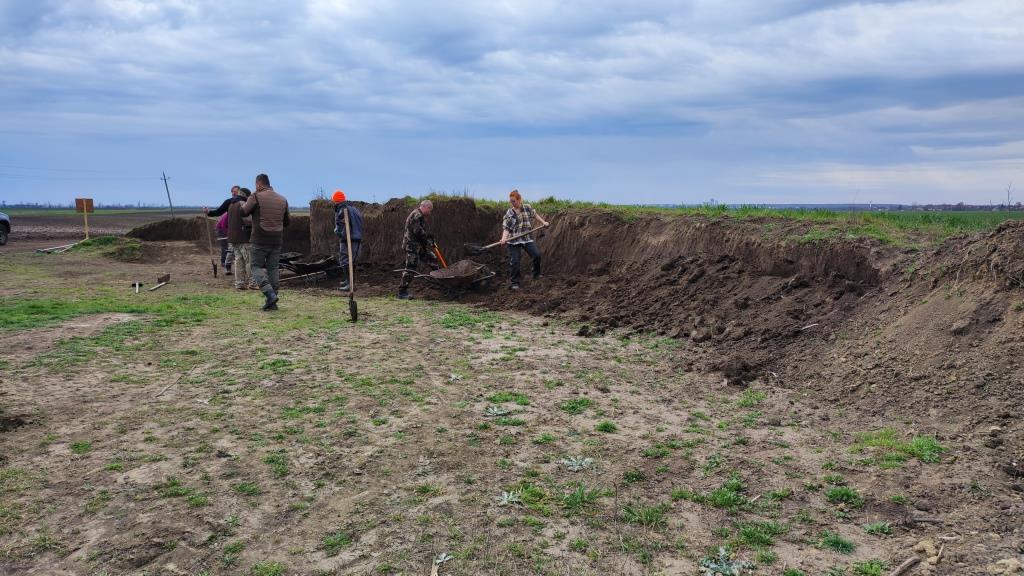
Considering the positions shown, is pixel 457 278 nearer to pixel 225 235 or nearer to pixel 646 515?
pixel 225 235

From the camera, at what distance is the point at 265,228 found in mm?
11016

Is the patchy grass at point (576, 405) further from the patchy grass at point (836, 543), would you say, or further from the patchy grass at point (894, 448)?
the patchy grass at point (836, 543)

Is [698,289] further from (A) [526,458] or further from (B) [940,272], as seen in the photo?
(A) [526,458]

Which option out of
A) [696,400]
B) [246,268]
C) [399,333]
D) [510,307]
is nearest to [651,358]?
[696,400]

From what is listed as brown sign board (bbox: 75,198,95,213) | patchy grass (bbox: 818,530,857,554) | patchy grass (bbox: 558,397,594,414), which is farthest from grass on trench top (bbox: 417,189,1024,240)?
brown sign board (bbox: 75,198,95,213)

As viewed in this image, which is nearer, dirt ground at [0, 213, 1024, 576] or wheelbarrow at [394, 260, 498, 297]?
dirt ground at [0, 213, 1024, 576]

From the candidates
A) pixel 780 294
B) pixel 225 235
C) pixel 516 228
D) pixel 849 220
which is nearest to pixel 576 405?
pixel 780 294

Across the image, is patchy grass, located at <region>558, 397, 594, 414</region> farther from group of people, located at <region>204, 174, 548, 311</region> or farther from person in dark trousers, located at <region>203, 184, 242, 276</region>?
person in dark trousers, located at <region>203, 184, 242, 276</region>

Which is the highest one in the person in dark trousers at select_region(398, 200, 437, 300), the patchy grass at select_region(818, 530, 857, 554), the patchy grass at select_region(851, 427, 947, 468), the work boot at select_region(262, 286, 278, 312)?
the person in dark trousers at select_region(398, 200, 437, 300)

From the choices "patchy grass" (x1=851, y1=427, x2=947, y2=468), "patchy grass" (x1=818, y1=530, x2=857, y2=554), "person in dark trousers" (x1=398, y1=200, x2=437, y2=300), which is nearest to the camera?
"patchy grass" (x1=818, y1=530, x2=857, y2=554)

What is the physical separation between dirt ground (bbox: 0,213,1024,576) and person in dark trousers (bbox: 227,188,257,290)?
127 inches

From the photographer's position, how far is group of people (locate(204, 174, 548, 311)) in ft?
36.4

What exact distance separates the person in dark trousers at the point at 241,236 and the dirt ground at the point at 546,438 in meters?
3.22

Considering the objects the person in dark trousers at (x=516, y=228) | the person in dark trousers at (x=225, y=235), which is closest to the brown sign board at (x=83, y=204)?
the person in dark trousers at (x=225, y=235)
